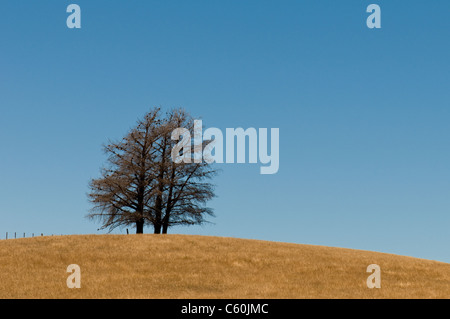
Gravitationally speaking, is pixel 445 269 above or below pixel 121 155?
below

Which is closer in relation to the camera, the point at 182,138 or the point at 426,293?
the point at 426,293

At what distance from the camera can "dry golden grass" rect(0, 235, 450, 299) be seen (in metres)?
25.3

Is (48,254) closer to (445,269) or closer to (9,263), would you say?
(9,263)

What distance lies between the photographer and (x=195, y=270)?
99.3 ft

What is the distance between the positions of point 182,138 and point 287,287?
24825 mm

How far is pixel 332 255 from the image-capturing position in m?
36.6

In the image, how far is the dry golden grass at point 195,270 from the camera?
83.0 ft
